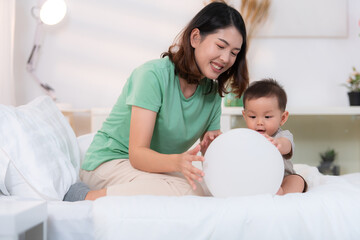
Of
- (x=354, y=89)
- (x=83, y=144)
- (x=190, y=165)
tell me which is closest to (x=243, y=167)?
(x=190, y=165)

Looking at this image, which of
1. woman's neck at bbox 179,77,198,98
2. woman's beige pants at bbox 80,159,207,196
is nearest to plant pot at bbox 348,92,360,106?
woman's neck at bbox 179,77,198,98

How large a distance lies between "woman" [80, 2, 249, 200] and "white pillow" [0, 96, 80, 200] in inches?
6.8

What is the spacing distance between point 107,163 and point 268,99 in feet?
2.14

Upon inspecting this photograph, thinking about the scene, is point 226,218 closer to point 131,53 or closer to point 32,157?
point 32,157

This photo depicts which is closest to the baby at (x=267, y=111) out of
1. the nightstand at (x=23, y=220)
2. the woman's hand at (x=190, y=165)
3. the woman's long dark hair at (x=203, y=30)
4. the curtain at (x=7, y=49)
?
the woman's long dark hair at (x=203, y=30)

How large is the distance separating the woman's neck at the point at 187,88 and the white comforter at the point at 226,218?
603 mm

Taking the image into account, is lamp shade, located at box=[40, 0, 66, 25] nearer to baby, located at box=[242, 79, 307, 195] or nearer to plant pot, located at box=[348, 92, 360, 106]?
baby, located at box=[242, 79, 307, 195]

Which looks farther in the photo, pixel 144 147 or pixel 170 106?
pixel 170 106

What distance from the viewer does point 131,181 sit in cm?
124

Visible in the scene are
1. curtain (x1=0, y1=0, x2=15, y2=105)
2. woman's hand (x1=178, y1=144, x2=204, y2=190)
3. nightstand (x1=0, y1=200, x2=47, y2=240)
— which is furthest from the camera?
curtain (x1=0, y1=0, x2=15, y2=105)

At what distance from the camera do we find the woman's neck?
1465mm

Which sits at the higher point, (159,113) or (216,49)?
(216,49)

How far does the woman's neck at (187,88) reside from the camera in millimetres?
1465

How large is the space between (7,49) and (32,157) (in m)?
2.02
